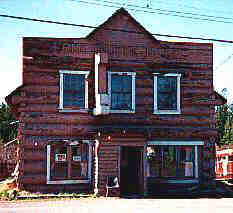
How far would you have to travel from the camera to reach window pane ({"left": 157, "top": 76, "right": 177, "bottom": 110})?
24.2 m

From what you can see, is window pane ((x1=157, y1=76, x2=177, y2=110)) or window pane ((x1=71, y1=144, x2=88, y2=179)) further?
window pane ((x1=157, y1=76, x2=177, y2=110))

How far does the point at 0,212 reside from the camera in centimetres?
1612

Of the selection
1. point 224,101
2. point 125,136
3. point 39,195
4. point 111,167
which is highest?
point 224,101

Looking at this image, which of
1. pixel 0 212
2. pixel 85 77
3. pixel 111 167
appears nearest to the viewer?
pixel 0 212

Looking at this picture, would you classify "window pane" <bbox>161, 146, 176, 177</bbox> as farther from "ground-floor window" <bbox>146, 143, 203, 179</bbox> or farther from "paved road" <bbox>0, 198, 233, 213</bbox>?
"paved road" <bbox>0, 198, 233, 213</bbox>

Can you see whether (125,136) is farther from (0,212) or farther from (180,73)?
(0,212)

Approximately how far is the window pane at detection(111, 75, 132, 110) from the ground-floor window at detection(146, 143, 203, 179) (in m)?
2.59

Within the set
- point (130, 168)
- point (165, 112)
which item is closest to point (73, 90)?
point (165, 112)

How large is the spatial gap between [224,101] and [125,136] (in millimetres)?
6648

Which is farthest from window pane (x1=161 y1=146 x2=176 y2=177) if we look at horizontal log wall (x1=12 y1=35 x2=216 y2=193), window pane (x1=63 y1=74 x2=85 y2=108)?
window pane (x1=63 y1=74 x2=85 y2=108)

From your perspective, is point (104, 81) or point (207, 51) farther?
point (207, 51)

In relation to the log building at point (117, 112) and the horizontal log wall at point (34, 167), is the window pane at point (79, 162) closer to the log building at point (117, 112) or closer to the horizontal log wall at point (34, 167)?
the log building at point (117, 112)

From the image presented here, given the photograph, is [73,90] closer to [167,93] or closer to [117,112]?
[117,112]

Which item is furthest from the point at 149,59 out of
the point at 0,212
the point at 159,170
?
the point at 0,212
